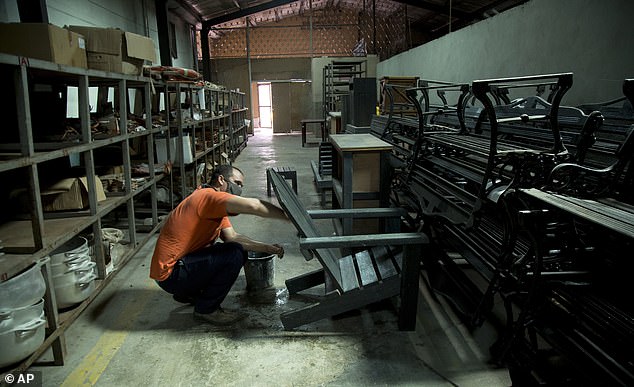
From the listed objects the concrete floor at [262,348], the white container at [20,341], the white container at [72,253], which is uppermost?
the white container at [72,253]

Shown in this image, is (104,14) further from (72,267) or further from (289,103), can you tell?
(289,103)

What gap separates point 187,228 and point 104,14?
568cm

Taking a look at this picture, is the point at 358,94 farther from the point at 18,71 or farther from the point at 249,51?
the point at 249,51

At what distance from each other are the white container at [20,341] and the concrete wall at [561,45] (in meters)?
4.92

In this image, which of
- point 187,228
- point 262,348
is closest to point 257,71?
point 187,228

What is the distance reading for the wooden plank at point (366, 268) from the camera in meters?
2.46

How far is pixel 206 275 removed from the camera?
253cm

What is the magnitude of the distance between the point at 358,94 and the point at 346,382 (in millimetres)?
5181

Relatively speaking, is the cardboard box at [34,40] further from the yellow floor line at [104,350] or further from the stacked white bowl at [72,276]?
the yellow floor line at [104,350]

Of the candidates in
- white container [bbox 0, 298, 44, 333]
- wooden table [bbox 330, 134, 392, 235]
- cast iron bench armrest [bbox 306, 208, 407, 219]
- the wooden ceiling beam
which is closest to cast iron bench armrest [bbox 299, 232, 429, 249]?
cast iron bench armrest [bbox 306, 208, 407, 219]

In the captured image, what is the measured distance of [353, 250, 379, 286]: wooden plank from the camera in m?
2.46

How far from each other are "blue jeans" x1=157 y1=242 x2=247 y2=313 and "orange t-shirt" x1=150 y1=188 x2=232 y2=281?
2.2 inches

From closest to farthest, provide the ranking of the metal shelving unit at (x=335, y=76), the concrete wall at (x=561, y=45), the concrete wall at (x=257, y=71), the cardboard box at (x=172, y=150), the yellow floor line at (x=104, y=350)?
the yellow floor line at (x=104, y=350), the concrete wall at (x=561, y=45), the cardboard box at (x=172, y=150), the metal shelving unit at (x=335, y=76), the concrete wall at (x=257, y=71)

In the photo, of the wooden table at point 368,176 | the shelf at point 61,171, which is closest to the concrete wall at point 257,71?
the shelf at point 61,171
